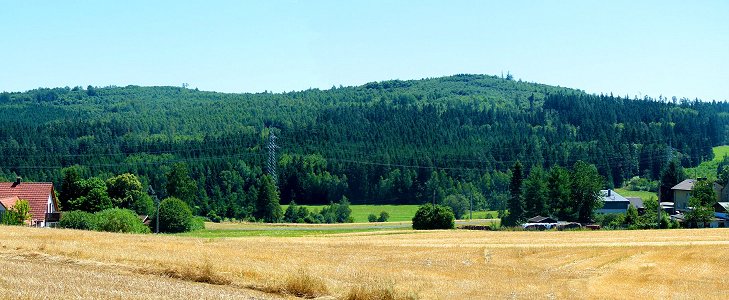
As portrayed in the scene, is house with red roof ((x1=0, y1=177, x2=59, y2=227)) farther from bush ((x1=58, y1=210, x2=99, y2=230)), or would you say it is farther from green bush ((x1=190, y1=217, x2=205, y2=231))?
green bush ((x1=190, y1=217, x2=205, y2=231))

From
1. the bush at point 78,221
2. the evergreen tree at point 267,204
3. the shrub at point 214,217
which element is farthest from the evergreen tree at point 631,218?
the shrub at point 214,217

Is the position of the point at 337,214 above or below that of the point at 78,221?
below

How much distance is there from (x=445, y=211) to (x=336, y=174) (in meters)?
101

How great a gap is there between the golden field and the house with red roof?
36.9 meters

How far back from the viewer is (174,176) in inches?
5354

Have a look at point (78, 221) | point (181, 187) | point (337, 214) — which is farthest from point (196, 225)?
point (337, 214)

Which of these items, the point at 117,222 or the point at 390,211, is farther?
the point at 390,211

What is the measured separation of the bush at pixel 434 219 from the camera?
293 feet

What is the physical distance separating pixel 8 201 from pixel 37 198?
6.38 m

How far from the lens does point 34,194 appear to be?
83.0 meters

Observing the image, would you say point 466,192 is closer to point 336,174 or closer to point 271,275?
point 336,174

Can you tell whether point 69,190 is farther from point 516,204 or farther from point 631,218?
point 631,218

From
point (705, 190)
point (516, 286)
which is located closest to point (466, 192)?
point (705, 190)

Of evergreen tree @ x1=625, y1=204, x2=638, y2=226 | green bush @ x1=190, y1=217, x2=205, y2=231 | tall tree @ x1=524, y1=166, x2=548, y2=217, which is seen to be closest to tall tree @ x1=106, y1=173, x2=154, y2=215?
green bush @ x1=190, y1=217, x2=205, y2=231
